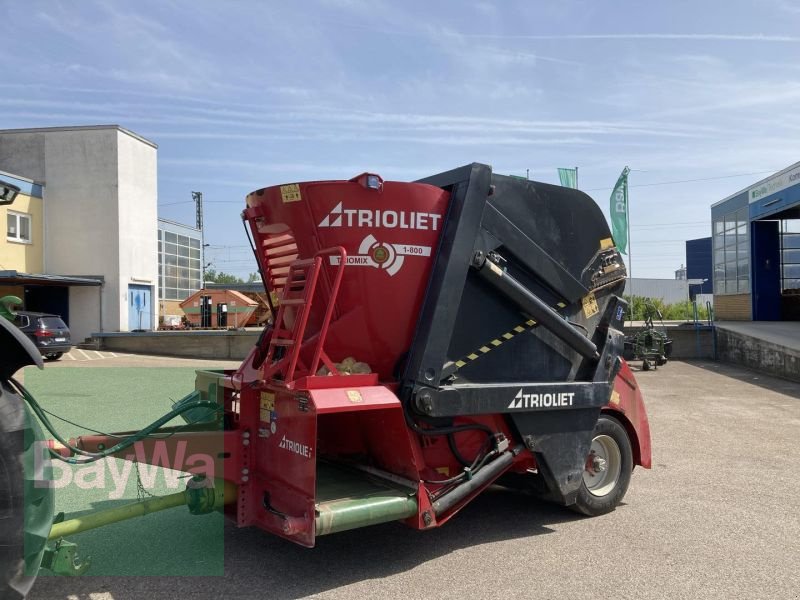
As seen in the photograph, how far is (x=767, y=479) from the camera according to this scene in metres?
7.05

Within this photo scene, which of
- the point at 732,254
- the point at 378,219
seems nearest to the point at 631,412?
the point at 378,219

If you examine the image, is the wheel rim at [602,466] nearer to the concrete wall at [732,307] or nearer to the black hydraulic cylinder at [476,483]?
the black hydraulic cylinder at [476,483]

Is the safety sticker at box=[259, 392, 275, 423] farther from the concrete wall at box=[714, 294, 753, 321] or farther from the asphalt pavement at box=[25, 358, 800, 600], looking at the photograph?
the concrete wall at box=[714, 294, 753, 321]

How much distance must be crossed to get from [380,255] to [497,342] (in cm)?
117

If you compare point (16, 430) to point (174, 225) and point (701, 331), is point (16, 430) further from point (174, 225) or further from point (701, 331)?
point (174, 225)

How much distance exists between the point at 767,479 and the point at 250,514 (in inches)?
210

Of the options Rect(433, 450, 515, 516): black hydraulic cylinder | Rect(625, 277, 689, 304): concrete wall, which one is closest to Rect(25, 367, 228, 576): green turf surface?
Rect(433, 450, 515, 516): black hydraulic cylinder

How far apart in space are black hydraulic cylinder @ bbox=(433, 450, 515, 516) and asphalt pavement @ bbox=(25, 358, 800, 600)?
1.29 feet

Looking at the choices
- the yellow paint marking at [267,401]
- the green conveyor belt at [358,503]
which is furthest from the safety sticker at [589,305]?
the yellow paint marking at [267,401]

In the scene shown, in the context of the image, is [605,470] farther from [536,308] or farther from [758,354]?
[758,354]

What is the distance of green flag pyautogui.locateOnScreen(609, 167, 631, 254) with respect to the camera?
72.9ft

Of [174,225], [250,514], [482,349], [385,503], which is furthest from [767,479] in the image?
[174,225]

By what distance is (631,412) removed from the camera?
20.2ft

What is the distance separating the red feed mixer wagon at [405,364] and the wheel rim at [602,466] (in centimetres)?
Answer: 19
